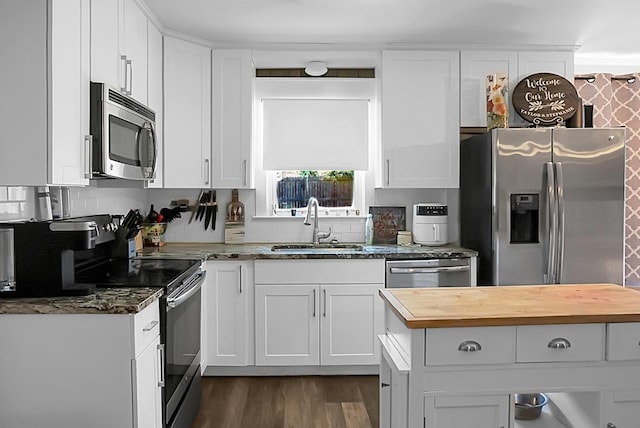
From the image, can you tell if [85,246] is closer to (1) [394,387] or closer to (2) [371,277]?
(1) [394,387]

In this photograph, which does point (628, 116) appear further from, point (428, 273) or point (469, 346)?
point (469, 346)

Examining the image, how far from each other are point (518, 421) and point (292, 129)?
278 centimetres

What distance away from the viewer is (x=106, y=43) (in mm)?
2613

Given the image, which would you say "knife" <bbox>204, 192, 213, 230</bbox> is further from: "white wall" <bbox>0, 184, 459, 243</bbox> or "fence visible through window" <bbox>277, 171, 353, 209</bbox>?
"fence visible through window" <bbox>277, 171, 353, 209</bbox>

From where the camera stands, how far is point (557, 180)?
3480 mm

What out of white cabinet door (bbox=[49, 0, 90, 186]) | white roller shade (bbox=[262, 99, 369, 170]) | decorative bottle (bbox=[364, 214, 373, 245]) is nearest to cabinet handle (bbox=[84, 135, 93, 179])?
white cabinet door (bbox=[49, 0, 90, 186])

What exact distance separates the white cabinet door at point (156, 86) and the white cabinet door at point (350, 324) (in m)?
1.37

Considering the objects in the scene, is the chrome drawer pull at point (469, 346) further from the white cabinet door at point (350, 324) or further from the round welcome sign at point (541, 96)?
the round welcome sign at point (541, 96)

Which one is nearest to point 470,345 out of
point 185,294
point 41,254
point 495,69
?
point 185,294

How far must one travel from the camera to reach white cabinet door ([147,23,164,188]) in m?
3.46

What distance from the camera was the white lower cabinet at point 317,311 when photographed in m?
3.70

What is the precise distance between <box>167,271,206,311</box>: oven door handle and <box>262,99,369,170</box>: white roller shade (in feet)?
4.78

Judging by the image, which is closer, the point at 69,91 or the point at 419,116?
the point at 69,91

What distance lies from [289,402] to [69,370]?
1.63m
